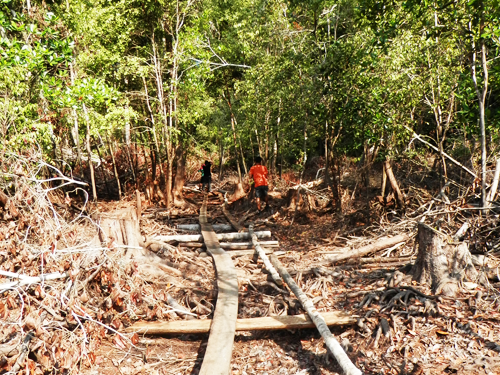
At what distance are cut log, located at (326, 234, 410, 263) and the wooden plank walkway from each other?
2254 mm

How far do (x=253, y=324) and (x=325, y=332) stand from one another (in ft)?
3.77

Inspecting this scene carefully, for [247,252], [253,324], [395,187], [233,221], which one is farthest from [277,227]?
[253,324]

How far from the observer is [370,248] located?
854cm

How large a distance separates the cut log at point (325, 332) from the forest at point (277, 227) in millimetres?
26

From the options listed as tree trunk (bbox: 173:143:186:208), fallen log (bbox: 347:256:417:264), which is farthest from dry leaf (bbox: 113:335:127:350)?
tree trunk (bbox: 173:143:186:208)

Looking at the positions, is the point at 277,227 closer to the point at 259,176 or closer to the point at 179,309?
the point at 259,176

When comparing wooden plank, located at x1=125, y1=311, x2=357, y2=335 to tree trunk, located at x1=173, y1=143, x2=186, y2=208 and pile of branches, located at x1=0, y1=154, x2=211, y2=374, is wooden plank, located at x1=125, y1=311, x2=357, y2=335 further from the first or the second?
tree trunk, located at x1=173, y1=143, x2=186, y2=208

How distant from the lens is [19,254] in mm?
5027

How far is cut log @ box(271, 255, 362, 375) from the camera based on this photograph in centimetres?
435

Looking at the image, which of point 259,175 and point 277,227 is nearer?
point 277,227

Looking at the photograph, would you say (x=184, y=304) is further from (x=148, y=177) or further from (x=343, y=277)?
(x=148, y=177)

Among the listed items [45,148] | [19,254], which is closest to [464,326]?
[19,254]

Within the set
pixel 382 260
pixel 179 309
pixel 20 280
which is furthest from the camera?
pixel 382 260

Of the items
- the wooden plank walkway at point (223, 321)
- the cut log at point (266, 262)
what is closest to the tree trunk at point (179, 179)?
the cut log at point (266, 262)
